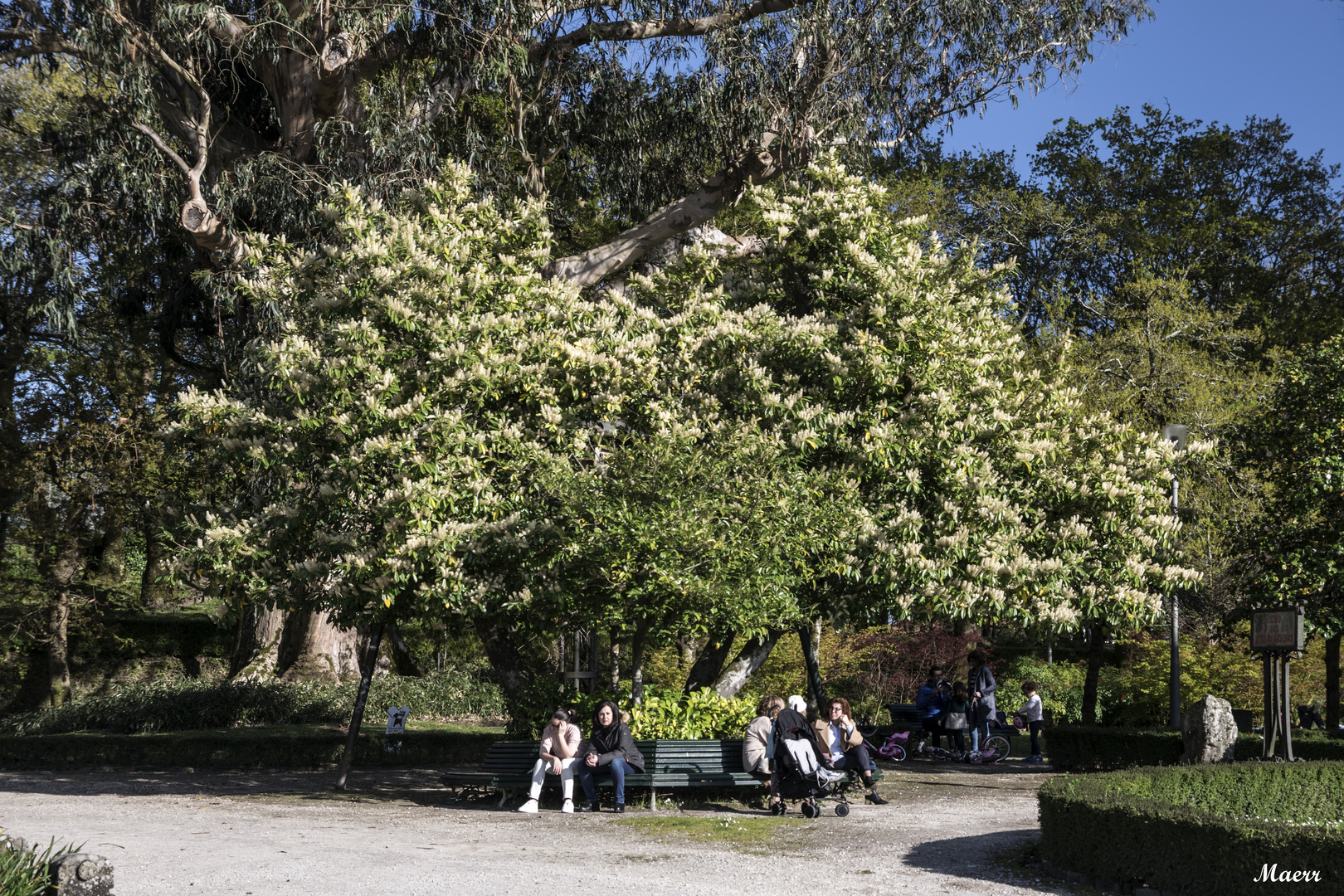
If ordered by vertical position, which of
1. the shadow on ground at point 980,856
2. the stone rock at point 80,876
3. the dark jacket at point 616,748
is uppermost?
the dark jacket at point 616,748

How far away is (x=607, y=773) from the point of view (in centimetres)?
1190

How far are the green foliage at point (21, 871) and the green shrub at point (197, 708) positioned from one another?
14282 mm

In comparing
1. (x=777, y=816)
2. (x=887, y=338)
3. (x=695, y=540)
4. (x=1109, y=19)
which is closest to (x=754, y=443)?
(x=695, y=540)

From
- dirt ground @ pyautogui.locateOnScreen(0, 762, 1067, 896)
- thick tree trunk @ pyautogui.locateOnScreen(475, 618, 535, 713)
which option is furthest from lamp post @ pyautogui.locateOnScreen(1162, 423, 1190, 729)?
thick tree trunk @ pyautogui.locateOnScreen(475, 618, 535, 713)

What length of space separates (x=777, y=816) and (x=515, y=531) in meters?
4.09

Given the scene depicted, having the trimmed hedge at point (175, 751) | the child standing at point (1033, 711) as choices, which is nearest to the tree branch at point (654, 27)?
the trimmed hedge at point (175, 751)

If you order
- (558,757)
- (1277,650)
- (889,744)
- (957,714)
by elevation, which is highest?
(1277,650)

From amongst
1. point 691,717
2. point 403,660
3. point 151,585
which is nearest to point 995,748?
point 691,717

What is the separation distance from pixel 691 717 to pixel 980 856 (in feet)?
15.0

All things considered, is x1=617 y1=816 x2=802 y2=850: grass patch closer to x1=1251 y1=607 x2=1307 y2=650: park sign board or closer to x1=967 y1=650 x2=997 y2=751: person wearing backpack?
x1=1251 y1=607 x2=1307 y2=650: park sign board

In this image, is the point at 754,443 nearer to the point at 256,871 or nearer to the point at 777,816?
the point at 777,816

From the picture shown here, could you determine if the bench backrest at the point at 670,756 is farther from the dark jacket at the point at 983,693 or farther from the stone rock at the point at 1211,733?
the dark jacket at the point at 983,693

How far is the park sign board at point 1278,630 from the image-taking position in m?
12.9

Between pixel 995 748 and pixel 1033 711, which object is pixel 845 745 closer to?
pixel 995 748
